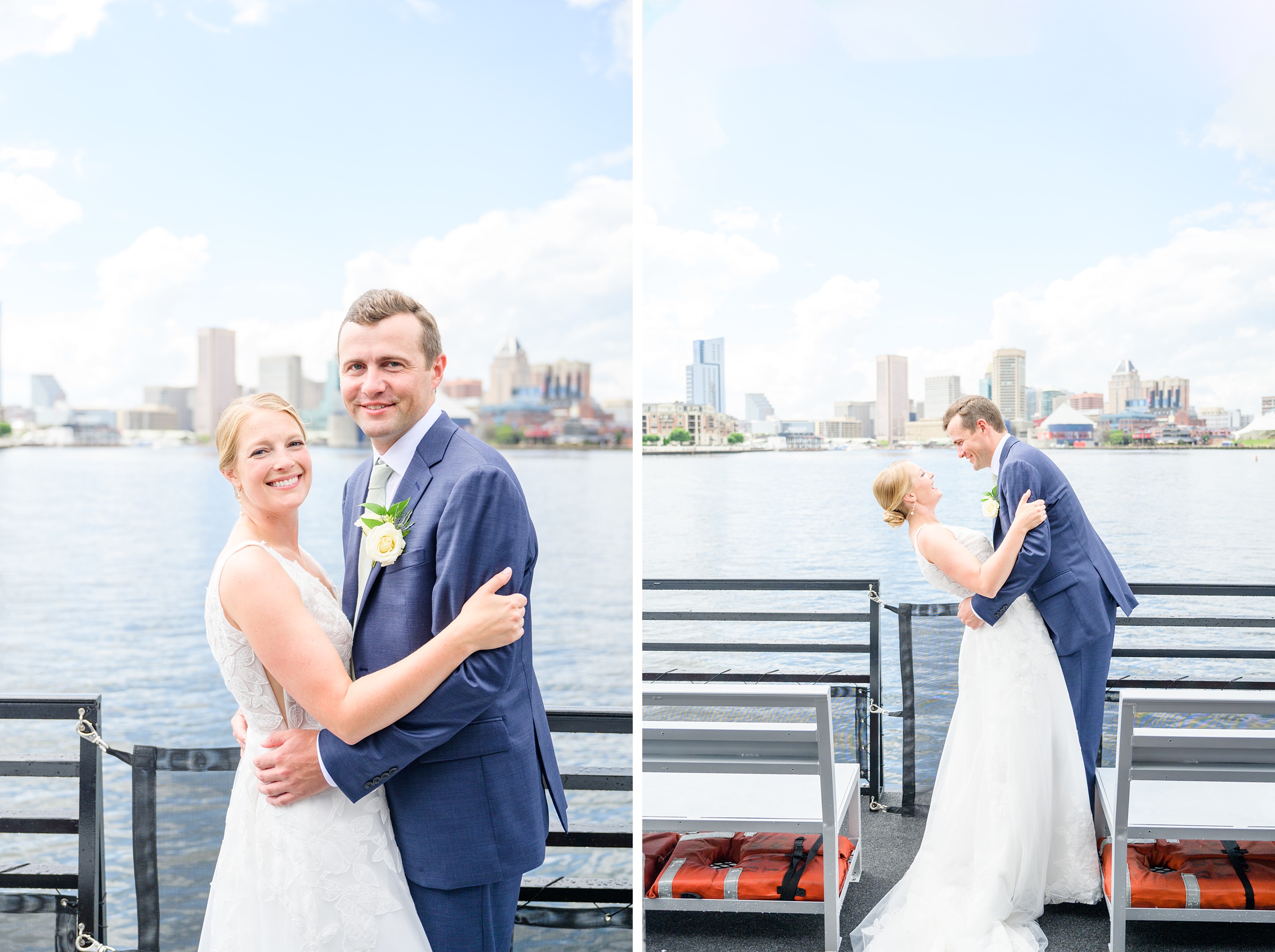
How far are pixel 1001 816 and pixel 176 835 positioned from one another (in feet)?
7.22

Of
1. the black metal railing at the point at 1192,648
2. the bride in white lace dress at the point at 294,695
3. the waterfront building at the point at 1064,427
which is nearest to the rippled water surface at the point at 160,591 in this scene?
the waterfront building at the point at 1064,427

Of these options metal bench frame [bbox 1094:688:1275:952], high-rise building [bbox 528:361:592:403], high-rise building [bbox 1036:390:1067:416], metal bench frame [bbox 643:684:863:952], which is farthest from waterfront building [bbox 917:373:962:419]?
high-rise building [bbox 528:361:592:403]

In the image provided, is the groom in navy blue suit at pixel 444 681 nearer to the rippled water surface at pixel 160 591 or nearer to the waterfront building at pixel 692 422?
the waterfront building at pixel 692 422

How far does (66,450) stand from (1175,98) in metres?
56.1

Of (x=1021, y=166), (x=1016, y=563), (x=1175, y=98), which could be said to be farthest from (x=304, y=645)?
(x=1021, y=166)

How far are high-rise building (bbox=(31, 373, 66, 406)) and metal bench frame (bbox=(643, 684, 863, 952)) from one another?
31585 mm

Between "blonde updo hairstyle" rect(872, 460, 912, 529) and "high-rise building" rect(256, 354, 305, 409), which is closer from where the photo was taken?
"blonde updo hairstyle" rect(872, 460, 912, 529)

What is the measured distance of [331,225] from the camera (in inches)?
1406

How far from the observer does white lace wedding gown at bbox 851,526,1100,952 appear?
258 centimetres

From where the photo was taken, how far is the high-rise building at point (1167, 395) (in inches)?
145

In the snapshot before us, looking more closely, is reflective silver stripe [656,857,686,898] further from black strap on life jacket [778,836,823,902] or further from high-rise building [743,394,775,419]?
high-rise building [743,394,775,419]

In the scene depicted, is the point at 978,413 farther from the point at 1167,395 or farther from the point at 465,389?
the point at 465,389

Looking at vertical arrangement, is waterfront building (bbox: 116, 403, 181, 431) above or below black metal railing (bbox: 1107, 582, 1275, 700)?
above

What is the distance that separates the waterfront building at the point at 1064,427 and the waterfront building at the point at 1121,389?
13 cm
